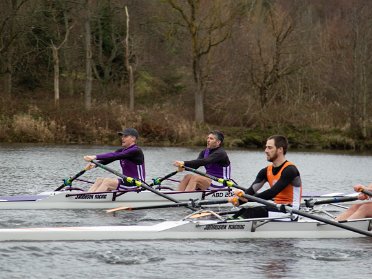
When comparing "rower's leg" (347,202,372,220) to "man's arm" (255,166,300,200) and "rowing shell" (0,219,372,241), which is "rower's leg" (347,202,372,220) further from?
"man's arm" (255,166,300,200)


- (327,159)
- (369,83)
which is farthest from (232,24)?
(327,159)

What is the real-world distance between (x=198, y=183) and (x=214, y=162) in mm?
747

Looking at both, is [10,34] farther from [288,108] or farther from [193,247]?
[193,247]

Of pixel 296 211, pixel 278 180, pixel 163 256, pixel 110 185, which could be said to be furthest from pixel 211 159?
pixel 163 256

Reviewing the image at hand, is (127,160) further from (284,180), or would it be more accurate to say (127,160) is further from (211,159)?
(284,180)

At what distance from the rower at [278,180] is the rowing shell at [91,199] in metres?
3.83

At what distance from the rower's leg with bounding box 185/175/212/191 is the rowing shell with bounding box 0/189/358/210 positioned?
0.24 m

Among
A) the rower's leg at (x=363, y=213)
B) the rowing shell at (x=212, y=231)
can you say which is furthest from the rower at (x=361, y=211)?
the rowing shell at (x=212, y=231)

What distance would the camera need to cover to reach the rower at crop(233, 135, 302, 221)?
12641 mm

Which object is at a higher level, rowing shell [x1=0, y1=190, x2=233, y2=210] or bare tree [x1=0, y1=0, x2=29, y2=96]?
bare tree [x1=0, y1=0, x2=29, y2=96]

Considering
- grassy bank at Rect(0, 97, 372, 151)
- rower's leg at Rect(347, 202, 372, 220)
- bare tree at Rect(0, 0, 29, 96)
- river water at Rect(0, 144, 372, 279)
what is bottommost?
river water at Rect(0, 144, 372, 279)

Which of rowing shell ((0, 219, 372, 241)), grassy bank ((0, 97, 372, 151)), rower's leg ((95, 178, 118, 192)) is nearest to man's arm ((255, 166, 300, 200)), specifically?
rowing shell ((0, 219, 372, 241))

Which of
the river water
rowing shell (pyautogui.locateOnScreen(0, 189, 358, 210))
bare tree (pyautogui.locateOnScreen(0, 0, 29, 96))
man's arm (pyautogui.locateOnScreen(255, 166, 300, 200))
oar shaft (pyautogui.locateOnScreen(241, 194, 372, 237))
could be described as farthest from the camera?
bare tree (pyautogui.locateOnScreen(0, 0, 29, 96))

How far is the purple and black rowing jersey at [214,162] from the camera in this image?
55.2ft
